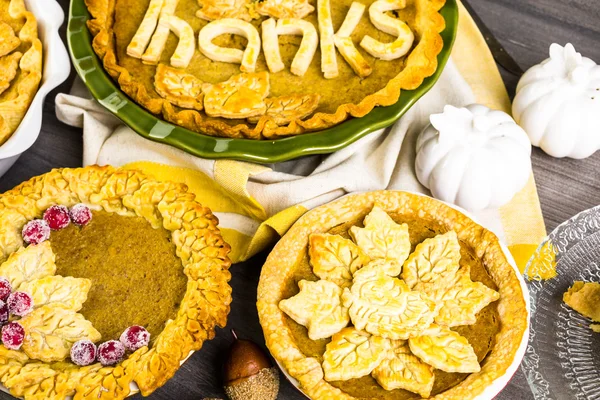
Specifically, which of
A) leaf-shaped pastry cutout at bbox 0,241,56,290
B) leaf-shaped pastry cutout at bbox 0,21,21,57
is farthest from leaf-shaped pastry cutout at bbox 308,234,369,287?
leaf-shaped pastry cutout at bbox 0,21,21,57

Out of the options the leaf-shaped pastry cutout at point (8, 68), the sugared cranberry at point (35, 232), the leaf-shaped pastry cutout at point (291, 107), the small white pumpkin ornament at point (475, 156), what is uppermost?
the leaf-shaped pastry cutout at point (8, 68)

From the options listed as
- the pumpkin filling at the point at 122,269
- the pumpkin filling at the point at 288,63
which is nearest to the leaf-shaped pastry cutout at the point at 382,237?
the pumpkin filling at the point at 288,63

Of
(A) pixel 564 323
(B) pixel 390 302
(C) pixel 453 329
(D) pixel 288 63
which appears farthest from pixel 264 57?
(A) pixel 564 323

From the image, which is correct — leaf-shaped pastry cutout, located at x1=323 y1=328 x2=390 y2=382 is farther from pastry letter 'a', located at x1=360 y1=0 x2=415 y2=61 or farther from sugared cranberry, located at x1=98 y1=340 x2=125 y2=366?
pastry letter 'a', located at x1=360 y1=0 x2=415 y2=61

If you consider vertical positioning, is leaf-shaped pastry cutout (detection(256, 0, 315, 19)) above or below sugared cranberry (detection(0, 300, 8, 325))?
above

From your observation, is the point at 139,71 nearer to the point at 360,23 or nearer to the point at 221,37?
the point at 221,37

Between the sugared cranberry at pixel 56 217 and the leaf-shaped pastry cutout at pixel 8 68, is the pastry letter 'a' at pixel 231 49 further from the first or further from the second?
the sugared cranberry at pixel 56 217

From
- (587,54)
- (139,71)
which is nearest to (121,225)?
(139,71)
